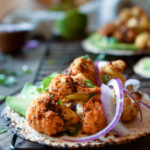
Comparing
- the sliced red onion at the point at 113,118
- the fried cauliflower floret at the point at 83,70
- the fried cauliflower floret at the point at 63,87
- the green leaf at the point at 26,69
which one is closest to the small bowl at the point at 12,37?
the green leaf at the point at 26,69

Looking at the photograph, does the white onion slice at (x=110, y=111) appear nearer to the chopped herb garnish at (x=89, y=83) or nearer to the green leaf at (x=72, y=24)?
the chopped herb garnish at (x=89, y=83)

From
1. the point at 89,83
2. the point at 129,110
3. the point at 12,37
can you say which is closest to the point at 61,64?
the point at 12,37

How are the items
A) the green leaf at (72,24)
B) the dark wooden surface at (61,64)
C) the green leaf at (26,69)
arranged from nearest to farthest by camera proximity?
the dark wooden surface at (61,64) < the green leaf at (26,69) < the green leaf at (72,24)

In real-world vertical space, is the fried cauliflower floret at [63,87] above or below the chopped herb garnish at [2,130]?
above

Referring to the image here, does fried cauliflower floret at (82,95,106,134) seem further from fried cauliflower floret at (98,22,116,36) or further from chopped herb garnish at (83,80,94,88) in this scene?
fried cauliflower floret at (98,22,116,36)

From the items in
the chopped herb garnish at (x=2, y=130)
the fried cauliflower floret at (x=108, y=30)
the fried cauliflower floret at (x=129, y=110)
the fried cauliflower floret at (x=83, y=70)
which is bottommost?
the chopped herb garnish at (x=2, y=130)

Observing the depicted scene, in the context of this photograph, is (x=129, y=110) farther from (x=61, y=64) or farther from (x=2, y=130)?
(x=61, y=64)
